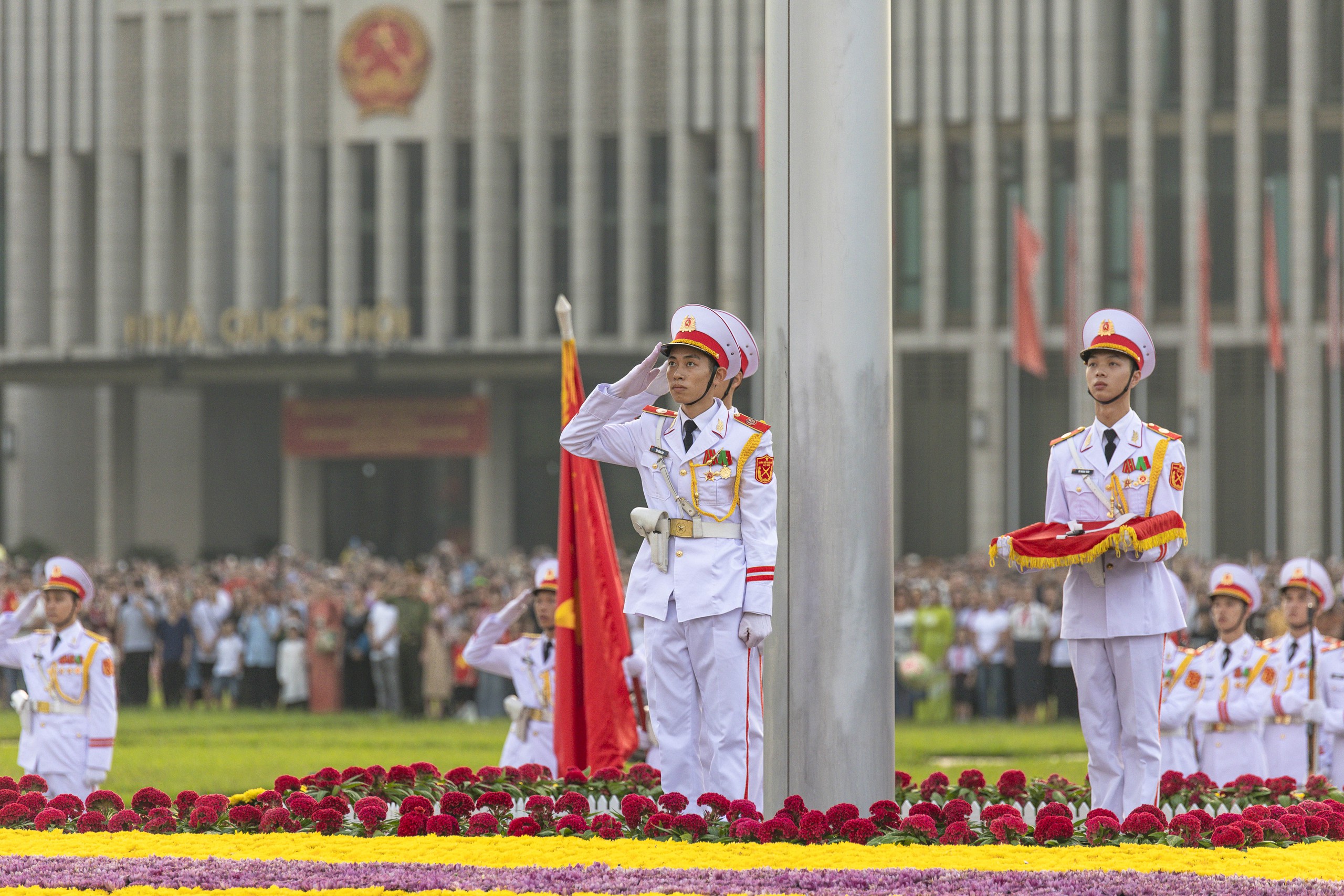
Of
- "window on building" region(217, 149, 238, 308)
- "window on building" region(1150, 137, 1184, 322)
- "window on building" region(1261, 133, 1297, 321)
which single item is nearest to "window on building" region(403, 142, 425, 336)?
"window on building" region(217, 149, 238, 308)

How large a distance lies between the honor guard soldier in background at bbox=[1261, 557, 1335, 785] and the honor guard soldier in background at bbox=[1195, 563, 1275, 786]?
2.4 inches

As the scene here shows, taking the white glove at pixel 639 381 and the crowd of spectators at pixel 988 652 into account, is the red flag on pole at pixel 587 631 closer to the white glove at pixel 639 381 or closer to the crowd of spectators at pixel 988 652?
the white glove at pixel 639 381

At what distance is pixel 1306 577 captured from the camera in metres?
10.4

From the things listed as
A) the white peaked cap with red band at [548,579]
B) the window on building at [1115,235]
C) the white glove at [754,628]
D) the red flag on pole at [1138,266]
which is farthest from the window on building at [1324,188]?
the white glove at [754,628]

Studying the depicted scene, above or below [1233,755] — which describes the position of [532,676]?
above

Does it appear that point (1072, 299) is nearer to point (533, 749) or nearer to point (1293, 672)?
point (1293, 672)

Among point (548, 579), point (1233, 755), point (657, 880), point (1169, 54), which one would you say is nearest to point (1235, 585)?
point (1233, 755)

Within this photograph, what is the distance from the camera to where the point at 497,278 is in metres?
45.0

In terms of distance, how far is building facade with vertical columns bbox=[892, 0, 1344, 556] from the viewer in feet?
134

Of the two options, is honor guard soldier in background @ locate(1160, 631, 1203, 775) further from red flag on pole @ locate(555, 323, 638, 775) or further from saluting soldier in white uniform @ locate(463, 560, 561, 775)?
saluting soldier in white uniform @ locate(463, 560, 561, 775)

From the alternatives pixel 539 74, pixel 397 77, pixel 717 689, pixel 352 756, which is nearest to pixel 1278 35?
pixel 539 74

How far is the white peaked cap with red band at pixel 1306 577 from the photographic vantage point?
10.4 meters

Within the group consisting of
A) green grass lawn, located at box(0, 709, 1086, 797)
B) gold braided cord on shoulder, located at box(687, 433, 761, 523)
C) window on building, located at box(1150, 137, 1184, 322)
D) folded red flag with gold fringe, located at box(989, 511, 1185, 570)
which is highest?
window on building, located at box(1150, 137, 1184, 322)

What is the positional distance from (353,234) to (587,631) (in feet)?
121
